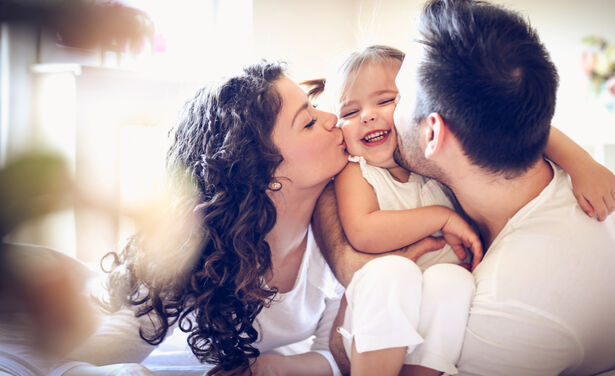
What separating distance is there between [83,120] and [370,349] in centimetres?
207

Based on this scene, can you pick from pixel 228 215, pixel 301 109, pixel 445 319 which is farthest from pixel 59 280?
pixel 445 319

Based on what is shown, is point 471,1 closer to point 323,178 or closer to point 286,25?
point 323,178

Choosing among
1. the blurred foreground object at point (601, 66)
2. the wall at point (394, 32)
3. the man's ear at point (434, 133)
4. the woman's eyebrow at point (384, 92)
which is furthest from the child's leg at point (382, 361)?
the blurred foreground object at point (601, 66)

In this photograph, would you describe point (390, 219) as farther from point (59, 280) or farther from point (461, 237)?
point (59, 280)

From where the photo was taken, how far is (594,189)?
90 cm

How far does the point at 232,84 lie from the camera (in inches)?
42.6

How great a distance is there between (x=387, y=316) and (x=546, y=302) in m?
0.28

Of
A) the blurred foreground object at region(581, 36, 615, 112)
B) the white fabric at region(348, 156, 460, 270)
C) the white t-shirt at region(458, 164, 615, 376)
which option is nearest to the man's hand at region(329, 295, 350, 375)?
the white fabric at region(348, 156, 460, 270)

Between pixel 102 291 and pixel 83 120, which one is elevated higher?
pixel 83 120

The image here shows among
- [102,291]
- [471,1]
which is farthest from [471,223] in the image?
[102,291]

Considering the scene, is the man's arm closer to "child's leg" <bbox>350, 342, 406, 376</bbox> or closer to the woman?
the woman

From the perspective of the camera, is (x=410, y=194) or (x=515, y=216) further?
(x=410, y=194)

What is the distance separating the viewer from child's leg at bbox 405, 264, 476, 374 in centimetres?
84

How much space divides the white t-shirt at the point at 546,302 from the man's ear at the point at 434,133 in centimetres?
22
